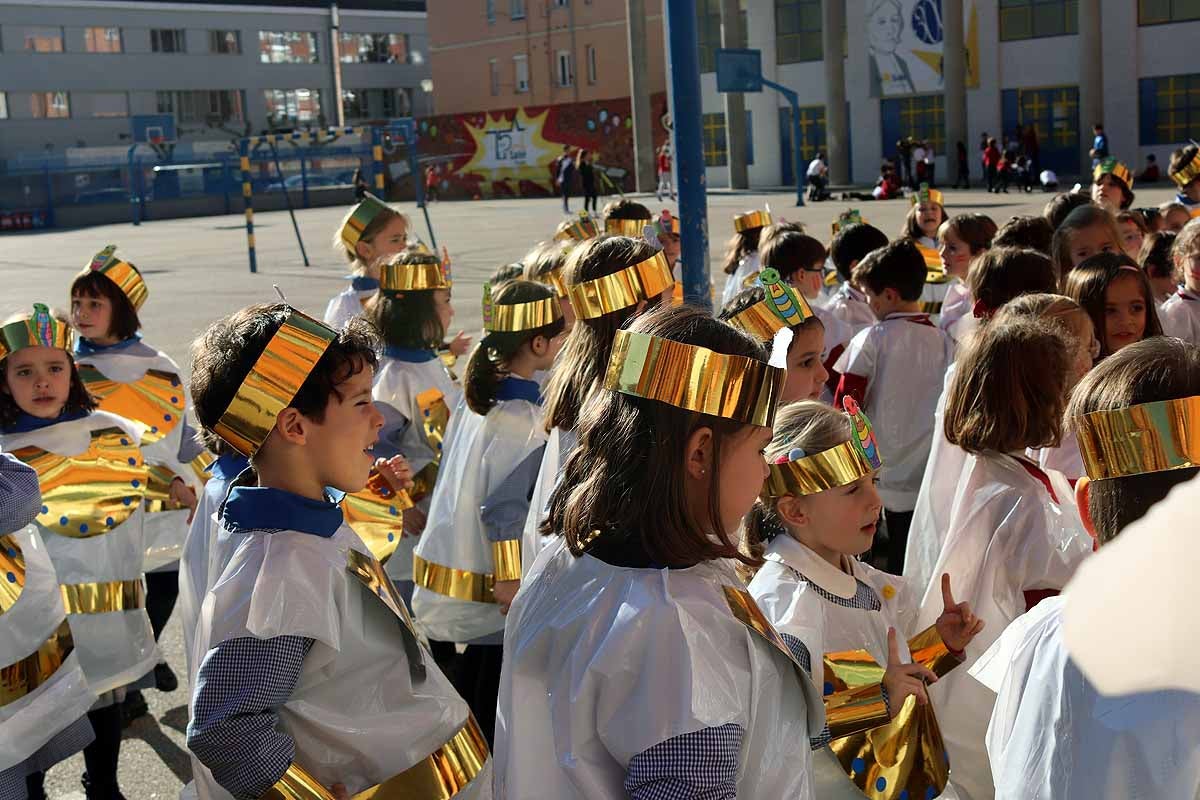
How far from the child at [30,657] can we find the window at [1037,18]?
119 ft

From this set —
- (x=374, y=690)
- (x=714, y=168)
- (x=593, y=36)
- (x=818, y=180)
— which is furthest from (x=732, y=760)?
(x=593, y=36)

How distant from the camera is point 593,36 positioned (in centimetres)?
5131

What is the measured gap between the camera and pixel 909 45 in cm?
3747

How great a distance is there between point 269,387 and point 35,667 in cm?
154

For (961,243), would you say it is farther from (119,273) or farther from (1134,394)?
(1134,394)

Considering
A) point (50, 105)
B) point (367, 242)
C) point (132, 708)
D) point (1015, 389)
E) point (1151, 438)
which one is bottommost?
point (132, 708)

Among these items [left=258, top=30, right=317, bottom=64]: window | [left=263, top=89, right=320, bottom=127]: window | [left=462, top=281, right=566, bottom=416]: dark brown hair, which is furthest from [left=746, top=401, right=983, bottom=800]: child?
[left=258, top=30, right=317, bottom=64]: window

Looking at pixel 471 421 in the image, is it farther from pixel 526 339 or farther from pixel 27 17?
pixel 27 17

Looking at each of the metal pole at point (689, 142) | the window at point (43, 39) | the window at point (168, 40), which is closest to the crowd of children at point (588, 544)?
the metal pole at point (689, 142)

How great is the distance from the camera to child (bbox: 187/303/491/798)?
2217mm

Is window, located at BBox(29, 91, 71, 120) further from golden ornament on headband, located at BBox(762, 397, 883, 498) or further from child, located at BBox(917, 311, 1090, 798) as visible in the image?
golden ornament on headband, located at BBox(762, 397, 883, 498)

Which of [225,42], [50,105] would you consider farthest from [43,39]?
[225,42]

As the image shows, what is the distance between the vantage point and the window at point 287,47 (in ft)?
207

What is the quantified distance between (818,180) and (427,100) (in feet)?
135
